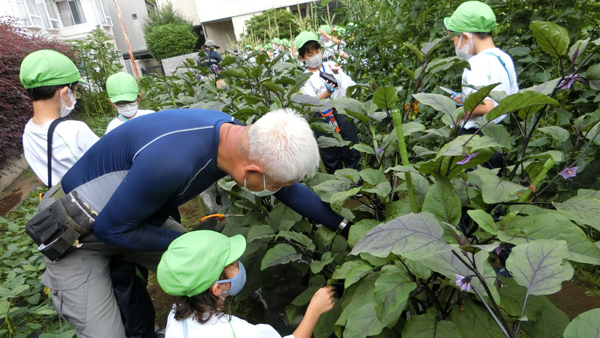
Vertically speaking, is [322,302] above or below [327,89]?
below

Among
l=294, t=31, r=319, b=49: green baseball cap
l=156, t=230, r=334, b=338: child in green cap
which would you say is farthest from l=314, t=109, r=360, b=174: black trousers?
l=156, t=230, r=334, b=338: child in green cap

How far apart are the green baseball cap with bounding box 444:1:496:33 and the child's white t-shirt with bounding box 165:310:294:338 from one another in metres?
2.09

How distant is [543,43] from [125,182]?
152cm

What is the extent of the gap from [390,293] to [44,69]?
209 cm

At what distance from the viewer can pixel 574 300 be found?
217 centimetres

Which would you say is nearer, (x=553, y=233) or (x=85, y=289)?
(x=553, y=233)

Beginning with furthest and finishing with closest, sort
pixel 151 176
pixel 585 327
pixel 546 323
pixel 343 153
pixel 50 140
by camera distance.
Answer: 1. pixel 343 153
2. pixel 50 140
3. pixel 151 176
4. pixel 546 323
5. pixel 585 327

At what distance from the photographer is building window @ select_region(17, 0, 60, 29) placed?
1625 centimetres

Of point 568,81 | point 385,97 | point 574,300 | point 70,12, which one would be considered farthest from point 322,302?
point 70,12

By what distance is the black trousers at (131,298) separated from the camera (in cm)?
197

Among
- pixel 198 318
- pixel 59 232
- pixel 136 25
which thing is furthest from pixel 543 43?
pixel 136 25

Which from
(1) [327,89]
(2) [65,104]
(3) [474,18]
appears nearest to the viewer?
(2) [65,104]

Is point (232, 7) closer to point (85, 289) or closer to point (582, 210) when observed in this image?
point (85, 289)

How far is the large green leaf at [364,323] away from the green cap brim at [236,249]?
0.57 m
